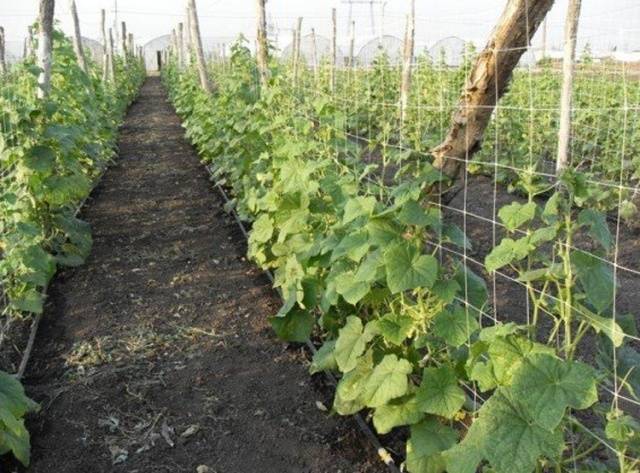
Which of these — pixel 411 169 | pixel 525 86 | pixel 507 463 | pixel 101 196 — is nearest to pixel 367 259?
pixel 411 169

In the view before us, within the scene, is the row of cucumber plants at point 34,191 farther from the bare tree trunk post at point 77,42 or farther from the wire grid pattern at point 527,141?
the bare tree trunk post at point 77,42

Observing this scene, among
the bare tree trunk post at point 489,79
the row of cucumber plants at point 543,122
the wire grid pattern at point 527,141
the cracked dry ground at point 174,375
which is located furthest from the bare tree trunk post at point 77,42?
the bare tree trunk post at point 489,79

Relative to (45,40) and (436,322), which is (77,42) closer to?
(45,40)

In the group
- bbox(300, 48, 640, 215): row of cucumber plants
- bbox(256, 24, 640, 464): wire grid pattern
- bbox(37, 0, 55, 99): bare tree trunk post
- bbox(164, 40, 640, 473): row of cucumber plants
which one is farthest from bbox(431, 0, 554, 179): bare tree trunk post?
bbox(300, 48, 640, 215): row of cucumber plants

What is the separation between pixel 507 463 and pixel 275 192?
276 centimetres

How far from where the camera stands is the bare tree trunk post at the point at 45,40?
558 cm

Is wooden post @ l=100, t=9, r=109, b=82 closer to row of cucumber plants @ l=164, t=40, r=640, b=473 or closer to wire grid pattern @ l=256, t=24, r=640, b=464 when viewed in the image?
wire grid pattern @ l=256, t=24, r=640, b=464

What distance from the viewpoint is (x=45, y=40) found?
18.7 ft

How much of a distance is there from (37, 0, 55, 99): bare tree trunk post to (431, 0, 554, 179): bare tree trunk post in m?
3.82

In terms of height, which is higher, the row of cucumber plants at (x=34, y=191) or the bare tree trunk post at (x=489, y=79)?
the bare tree trunk post at (x=489, y=79)

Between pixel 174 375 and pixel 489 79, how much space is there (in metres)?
2.28

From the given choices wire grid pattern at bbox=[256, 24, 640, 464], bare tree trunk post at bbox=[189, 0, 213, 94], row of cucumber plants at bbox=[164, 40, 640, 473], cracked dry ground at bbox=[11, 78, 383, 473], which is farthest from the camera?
bare tree trunk post at bbox=[189, 0, 213, 94]

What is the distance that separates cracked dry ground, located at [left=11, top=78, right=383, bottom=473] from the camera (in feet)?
10.3

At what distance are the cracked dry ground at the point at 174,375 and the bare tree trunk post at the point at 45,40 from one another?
4.81 feet
